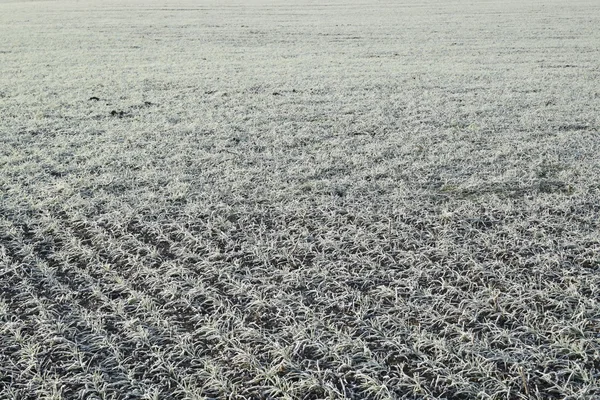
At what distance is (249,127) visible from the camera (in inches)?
378

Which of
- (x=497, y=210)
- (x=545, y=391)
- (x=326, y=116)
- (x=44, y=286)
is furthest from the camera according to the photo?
(x=326, y=116)

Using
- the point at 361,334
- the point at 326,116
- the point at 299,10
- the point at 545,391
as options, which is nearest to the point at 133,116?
the point at 326,116

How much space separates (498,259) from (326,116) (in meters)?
6.04

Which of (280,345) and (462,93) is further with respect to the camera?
(462,93)

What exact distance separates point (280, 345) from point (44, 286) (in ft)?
6.98

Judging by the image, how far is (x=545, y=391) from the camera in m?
3.34

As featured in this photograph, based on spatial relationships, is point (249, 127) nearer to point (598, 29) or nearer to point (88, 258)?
point (88, 258)

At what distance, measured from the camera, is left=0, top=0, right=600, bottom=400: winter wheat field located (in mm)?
3561

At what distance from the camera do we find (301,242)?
206 inches

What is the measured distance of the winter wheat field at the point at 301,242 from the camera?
3561 mm

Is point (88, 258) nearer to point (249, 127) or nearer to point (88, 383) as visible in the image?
point (88, 383)

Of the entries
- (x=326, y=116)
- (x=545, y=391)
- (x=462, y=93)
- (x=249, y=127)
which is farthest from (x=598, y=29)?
(x=545, y=391)

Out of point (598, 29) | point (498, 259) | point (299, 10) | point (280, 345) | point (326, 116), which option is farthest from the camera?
point (299, 10)

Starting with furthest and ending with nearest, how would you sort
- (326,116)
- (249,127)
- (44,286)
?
(326,116) → (249,127) → (44,286)
